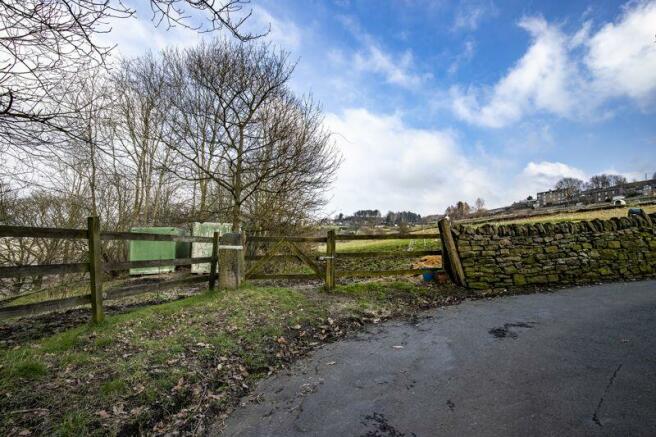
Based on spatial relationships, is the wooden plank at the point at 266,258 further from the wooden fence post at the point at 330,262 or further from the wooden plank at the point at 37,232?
the wooden plank at the point at 37,232

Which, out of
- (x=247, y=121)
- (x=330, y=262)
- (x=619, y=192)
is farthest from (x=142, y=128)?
(x=619, y=192)

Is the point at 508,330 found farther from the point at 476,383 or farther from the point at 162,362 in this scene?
the point at 162,362

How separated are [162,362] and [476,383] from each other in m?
3.53

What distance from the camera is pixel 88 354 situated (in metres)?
4.16

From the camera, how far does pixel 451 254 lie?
8453mm

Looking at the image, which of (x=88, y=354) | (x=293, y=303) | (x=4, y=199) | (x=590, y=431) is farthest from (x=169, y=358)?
(x=4, y=199)

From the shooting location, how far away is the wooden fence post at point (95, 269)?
207 inches

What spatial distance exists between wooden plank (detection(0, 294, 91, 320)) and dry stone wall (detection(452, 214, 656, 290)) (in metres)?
7.79

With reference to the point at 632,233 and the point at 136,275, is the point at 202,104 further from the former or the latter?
the point at 632,233

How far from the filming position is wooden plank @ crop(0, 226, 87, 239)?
4346 mm

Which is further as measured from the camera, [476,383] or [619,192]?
[619,192]

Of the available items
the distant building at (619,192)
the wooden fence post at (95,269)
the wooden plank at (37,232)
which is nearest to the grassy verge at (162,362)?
the wooden fence post at (95,269)

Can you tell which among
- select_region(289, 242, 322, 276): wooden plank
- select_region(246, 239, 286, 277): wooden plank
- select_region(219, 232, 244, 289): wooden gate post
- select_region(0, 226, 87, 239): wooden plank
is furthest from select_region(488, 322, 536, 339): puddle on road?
select_region(0, 226, 87, 239): wooden plank

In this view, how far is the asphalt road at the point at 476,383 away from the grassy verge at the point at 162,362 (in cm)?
46
